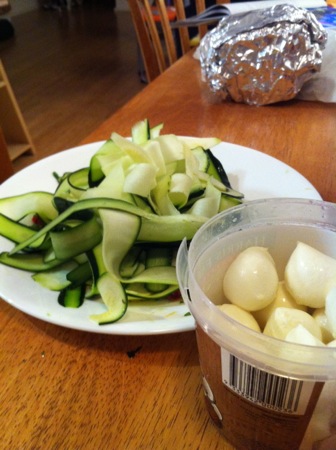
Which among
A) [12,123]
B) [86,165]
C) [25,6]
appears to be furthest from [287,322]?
[25,6]

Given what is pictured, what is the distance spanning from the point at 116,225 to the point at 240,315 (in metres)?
0.17

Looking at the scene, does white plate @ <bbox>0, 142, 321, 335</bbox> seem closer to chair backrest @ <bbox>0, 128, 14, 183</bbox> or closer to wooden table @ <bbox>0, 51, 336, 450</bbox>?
wooden table @ <bbox>0, 51, 336, 450</bbox>

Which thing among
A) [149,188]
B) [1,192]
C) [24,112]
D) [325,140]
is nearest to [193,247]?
[149,188]

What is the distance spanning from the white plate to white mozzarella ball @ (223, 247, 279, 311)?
0.07 metres

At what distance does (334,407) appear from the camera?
26 cm

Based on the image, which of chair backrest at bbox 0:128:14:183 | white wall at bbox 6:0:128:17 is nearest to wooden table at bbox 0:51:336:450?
chair backrest at bbox 0:128:14:183

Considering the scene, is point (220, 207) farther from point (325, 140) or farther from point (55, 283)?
point (325, 140)

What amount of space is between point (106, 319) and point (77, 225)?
105mm

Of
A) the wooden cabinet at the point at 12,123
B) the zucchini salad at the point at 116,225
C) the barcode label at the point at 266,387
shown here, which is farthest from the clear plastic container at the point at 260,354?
the wooden cabinet at the point at 12,123

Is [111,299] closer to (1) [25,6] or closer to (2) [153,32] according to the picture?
(2) [153,32]

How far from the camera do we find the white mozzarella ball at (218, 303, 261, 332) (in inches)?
11.7

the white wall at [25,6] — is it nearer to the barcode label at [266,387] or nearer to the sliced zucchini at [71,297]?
the sliced zucchini at [71,297]

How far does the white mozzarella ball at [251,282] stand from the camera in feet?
1.01

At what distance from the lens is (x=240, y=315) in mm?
301
